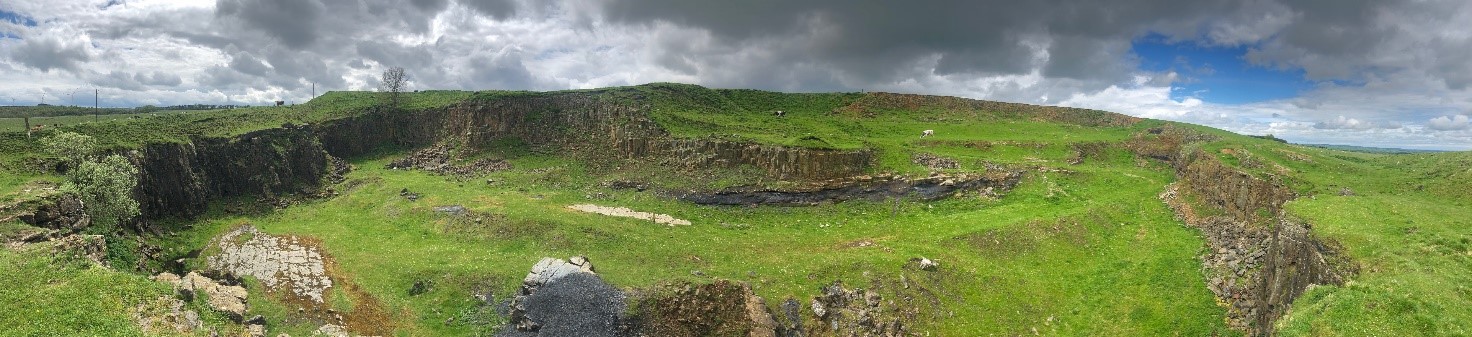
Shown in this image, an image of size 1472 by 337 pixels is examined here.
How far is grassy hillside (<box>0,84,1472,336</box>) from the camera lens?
21.5 m

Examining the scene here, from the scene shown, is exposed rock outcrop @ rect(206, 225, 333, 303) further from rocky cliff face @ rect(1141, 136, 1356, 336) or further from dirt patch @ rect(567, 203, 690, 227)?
rocky cliff face @ rect(1141, 136, 1356, 336)

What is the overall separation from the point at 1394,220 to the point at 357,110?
8016cm

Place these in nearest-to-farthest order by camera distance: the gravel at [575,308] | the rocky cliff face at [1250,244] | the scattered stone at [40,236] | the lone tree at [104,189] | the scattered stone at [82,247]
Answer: the rocky cliff face at [1250,244], the scattered stone at [82,247], the scattered stone at [40,236], the gravel at [575,308], the lone tree at [104,189]

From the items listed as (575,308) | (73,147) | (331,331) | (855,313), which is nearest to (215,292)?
(331,331)

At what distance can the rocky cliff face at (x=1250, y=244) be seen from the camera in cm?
2119

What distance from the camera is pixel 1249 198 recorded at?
32.7 metres

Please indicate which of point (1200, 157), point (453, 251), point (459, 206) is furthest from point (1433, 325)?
point (459, 206)

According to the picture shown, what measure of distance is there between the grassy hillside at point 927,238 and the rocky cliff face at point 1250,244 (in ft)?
2.50

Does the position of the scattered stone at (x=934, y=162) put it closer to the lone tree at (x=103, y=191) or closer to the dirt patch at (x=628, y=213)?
the dirt patch at (x=628, y=213)

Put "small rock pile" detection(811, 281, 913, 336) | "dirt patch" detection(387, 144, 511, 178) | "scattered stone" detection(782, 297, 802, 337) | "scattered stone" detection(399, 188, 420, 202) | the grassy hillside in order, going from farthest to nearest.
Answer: "dirt patch" detection(387, 144, 511, 178)
"scattered stone" detection(399, 188, 420, 202)
"small rock pile" detection(811, 281, 913, 336)
"scattered stone" detection(782, 297, 802, 337)
the grassy hillside

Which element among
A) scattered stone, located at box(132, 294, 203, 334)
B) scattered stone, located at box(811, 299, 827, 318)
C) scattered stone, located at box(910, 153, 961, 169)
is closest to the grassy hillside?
scattered stone, located at box(811, 299, 827, 318)

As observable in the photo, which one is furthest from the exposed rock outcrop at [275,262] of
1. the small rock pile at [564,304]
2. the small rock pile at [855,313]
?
the small rock pile at [855,313]

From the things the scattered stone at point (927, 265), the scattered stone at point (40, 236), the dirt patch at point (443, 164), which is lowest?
the scattered stone at point (927, 265)

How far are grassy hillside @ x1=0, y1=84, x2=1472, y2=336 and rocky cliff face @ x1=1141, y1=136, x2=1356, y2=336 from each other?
0.76m
